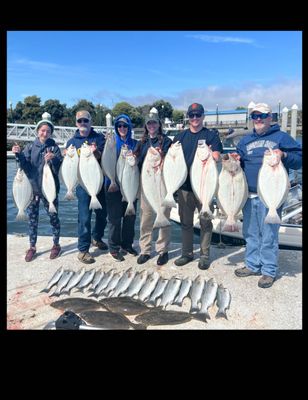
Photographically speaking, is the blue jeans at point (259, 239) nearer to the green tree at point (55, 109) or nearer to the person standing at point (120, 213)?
the person standing at point (120, 213)

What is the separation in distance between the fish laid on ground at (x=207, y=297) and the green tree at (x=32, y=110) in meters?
42.2

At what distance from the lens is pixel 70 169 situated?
4574 millimetres

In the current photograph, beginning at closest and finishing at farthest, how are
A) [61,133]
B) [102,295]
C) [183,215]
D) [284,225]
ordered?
[102,295] → [183,215] → [284,225] → [61,133]

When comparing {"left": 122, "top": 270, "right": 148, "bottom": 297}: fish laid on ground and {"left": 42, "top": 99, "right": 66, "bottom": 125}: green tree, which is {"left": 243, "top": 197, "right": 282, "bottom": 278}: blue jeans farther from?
{"left": 42, "top": 99, "right": 66, "bottom": 125}: green tree

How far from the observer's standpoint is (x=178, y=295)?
4.07 m

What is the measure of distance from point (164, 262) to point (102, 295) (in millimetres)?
1211

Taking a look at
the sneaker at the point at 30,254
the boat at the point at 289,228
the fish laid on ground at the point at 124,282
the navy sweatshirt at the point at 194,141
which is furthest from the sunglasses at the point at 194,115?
the sneaker at the point at 30,254

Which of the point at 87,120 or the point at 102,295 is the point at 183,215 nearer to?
the point at 102,295

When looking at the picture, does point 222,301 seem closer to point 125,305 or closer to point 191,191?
point 125,305

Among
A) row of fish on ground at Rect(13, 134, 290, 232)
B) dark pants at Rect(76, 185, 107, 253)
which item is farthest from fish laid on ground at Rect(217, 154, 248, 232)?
dark pants at Rect(76, 185, 107, 253)

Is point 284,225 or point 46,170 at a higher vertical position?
point 46,170
